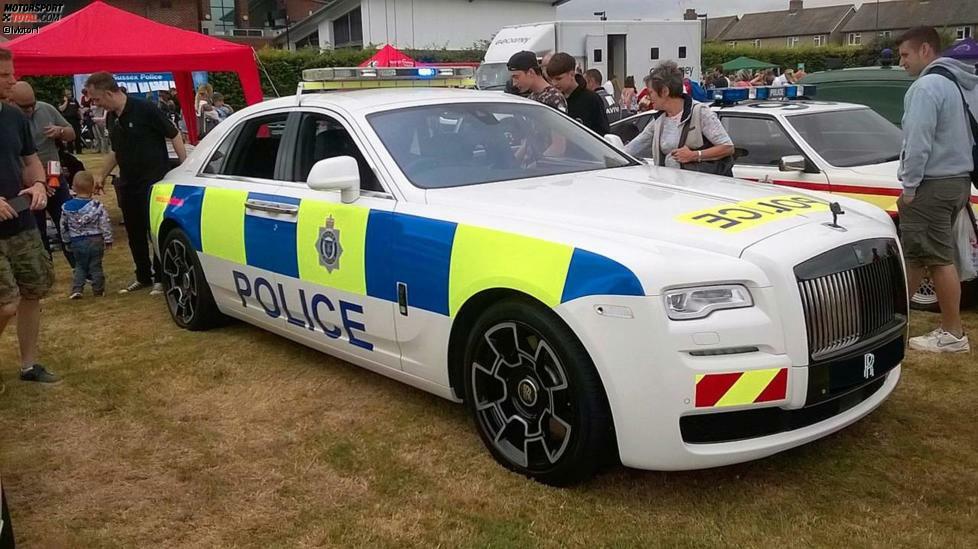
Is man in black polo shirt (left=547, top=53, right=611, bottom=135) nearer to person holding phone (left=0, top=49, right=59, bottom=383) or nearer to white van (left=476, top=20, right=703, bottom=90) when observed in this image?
person holding phone (left=0, top=49, right=59, bottom=383)

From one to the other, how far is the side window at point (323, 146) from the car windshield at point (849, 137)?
3.83 metres

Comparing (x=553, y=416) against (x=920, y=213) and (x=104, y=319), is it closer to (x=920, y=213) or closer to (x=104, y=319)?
(x=920, y=213)

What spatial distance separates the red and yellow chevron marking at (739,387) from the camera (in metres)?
2.88

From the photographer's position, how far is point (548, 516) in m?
3.14

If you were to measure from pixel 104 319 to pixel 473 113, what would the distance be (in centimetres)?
354

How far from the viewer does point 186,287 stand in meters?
5.71

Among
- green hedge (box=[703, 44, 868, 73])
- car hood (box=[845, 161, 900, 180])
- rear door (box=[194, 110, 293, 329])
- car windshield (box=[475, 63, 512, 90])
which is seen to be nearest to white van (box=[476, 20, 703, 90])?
car windshield (box=[475, 63, 512, 90])

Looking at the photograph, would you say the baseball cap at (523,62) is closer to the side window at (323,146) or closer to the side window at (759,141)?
the side window at (759,141)

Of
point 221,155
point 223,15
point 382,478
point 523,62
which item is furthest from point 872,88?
point 223,15

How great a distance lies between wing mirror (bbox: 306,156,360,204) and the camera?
389cm

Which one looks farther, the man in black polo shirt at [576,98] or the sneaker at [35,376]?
the man in black polo shirt at [576,98]

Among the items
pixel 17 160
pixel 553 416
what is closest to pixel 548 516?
pixel 553 416

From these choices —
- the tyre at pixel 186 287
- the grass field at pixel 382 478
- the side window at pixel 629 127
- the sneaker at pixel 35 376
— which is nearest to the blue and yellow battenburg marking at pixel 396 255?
the tyre at pixel 186 287

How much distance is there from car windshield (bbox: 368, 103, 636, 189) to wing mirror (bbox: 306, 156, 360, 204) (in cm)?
23
